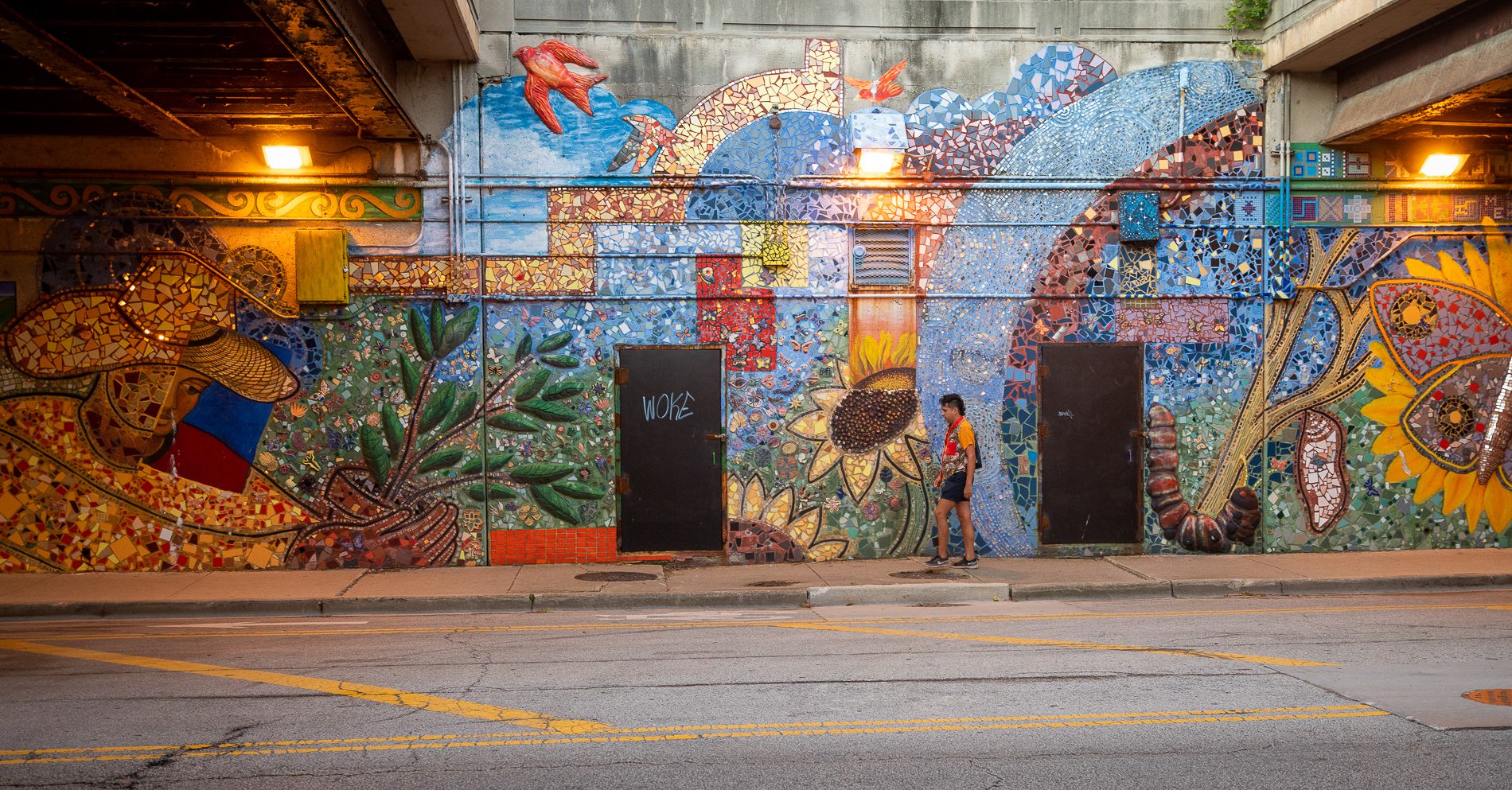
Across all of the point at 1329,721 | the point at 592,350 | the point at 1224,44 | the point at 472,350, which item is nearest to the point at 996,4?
the point at 1224,44

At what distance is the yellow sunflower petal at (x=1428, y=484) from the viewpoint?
40.0 feet

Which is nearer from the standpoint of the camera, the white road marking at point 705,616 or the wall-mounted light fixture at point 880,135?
the white road marking at point 705,616

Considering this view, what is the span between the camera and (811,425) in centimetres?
1177

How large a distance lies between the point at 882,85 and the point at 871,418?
→ 364cm

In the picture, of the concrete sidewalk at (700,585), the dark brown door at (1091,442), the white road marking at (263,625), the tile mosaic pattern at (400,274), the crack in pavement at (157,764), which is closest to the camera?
the crack in pavement at (157,764)

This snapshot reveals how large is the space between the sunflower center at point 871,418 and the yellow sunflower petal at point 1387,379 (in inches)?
205

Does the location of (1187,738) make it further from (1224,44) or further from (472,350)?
(1224,44)

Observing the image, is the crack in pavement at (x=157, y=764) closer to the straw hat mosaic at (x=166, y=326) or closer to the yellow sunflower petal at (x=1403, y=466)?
the straw hat mosaic at (x=166, y=326)

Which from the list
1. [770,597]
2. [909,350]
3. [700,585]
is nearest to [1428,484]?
[909,350]

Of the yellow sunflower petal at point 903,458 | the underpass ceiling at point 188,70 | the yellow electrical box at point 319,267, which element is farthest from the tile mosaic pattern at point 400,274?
the yellow sunflower petal at point 903,458

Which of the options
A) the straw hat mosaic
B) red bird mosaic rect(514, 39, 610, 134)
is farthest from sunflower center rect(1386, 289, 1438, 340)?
the straw hat mosaic

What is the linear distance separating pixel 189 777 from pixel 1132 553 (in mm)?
9852

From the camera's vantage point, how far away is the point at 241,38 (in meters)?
8.02

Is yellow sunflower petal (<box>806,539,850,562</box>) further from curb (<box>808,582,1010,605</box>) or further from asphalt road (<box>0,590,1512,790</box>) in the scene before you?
asphalt road (<box>0,590,1512,790</box>)
